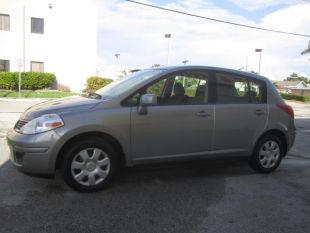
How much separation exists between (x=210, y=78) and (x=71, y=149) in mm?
2247

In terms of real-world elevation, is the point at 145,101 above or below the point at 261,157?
above

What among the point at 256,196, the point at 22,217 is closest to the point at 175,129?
the point at 256,196

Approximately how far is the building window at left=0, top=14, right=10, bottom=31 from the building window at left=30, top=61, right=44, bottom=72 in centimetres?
286

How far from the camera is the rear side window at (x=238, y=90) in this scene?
19.7 feet

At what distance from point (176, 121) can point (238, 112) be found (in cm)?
107

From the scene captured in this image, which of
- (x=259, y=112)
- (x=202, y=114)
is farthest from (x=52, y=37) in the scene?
(x=202, y=114)

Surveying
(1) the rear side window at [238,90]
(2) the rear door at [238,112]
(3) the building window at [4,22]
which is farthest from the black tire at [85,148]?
(3) the building window at [4,22]

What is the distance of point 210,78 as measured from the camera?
5941mm

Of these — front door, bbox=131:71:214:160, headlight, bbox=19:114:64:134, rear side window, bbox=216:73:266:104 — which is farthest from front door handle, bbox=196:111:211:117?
headlight, bbox=19:114:64:134

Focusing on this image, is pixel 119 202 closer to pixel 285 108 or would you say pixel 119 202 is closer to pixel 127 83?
pixel 127 83

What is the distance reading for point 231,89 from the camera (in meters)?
6.11

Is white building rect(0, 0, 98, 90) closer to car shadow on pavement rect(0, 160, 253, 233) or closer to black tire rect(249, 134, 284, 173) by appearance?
car shadow on pavement rect(0, 160, 253, 233)

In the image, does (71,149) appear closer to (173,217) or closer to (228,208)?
(173,217)

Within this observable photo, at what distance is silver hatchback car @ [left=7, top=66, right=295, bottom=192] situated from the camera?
16.3 ft
